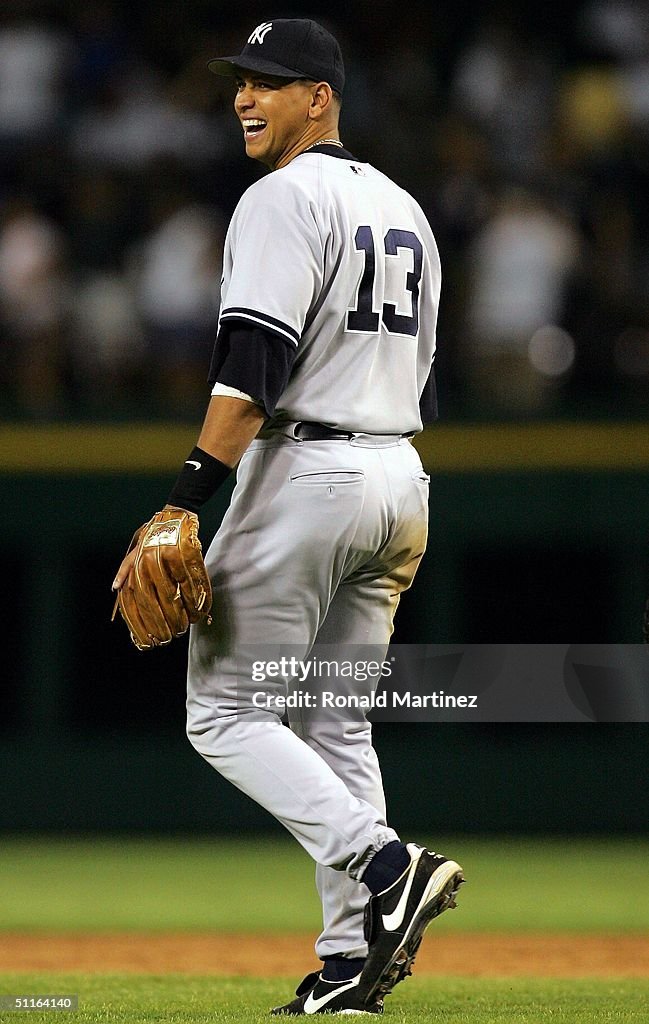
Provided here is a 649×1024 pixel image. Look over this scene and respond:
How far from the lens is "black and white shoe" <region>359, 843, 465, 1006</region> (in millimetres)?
2969

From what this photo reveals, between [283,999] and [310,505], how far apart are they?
1.25 meters

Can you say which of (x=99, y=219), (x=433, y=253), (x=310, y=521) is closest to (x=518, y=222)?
(x=99, y=219)

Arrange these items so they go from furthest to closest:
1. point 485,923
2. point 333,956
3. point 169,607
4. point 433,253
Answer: point 485,923, point 433,253, point 333,956, point 169,607

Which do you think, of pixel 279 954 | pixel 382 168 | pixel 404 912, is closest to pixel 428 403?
pixel 404 912

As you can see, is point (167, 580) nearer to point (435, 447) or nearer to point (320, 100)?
point (320, 100)

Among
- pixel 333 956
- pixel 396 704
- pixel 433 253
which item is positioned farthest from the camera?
pixel 396 704

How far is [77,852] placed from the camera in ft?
25.3

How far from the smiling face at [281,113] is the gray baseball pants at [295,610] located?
63 centimetres

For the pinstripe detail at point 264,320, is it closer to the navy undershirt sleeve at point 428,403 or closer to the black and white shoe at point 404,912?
the navy undershirt sleeve at point 428,403

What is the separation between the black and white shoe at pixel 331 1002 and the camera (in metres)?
3.15

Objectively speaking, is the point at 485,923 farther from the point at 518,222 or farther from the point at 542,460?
the point at 518,222

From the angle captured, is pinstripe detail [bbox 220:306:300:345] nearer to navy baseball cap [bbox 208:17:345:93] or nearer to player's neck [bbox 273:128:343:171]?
player's neck [bbox 273:128:343:171]

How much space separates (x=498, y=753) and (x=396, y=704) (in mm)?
850

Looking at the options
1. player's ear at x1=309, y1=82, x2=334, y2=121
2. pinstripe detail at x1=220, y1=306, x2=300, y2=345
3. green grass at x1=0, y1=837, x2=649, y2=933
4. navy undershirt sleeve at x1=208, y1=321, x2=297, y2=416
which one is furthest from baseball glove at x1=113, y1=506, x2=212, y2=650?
green grass at x1=0, y1=837, x2=649, y2=933
